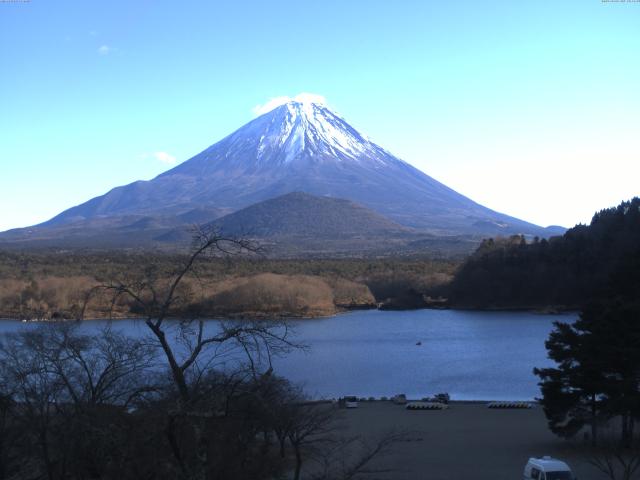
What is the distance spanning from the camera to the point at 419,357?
2703cm

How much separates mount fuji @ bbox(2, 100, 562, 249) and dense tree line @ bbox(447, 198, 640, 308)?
58450mm

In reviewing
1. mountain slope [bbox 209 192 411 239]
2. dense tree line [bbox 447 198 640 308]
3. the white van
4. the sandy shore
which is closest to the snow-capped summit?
mountain slope [bbox 209 192 411 239]

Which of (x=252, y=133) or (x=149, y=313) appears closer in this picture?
(x=149, y=313)

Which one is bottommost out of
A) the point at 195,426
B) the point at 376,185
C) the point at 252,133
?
the point at 195,426

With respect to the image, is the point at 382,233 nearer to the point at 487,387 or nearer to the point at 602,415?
the point at 487,387

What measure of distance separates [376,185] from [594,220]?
75701 mm

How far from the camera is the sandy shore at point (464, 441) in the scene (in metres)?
11.2

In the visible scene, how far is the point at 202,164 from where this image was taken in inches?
5556

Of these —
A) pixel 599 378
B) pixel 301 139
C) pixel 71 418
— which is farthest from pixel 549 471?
pixel 301 139

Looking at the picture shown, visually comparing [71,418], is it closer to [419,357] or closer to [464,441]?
[464,441]

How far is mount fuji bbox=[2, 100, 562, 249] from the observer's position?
4685 inches

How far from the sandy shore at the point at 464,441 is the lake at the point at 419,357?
204 cm

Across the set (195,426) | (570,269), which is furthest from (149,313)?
(570,269)

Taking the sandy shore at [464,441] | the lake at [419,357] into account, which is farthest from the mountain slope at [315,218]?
the sandy shore at [464,441]
